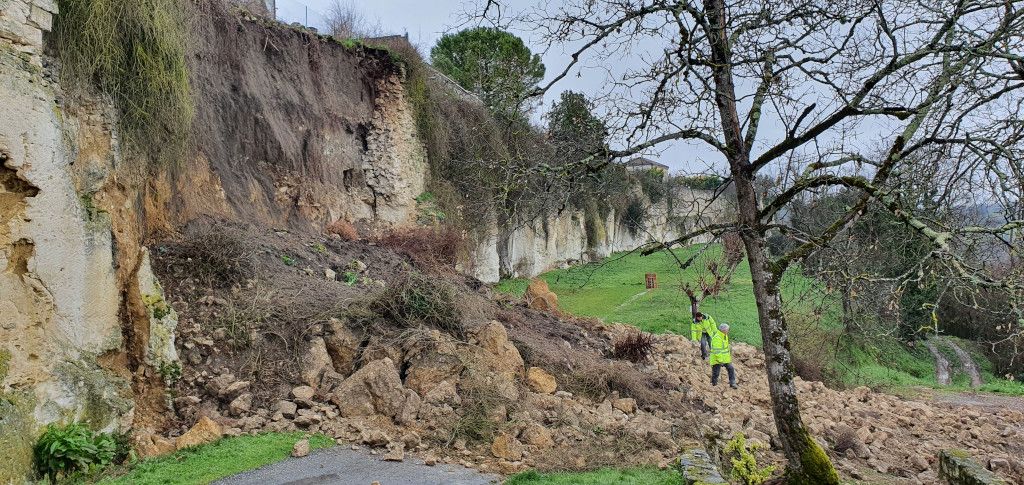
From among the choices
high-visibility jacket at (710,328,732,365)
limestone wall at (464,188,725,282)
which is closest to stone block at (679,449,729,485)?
high-visibility jacket at (710,328,732,365)

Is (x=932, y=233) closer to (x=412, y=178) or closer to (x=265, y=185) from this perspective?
(x=265, y=185)

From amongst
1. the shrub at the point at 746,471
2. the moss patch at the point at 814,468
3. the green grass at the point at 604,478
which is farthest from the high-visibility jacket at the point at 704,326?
the moss patch at the point at 814,468

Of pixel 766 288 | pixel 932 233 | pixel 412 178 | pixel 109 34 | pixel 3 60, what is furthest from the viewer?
pixel 412 178

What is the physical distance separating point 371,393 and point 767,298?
5191 mm

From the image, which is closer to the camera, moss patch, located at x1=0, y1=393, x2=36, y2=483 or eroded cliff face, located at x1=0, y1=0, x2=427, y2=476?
moss patch, located at x1=0, y1=393, x2=36, y2=483

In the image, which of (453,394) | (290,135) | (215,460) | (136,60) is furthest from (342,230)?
(215,460)

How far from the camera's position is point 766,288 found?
6203 mm

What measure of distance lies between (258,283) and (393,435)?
415cm

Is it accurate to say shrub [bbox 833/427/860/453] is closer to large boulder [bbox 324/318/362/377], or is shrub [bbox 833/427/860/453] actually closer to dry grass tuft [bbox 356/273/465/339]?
dry grass tuft [bbox 356/273/465/339]

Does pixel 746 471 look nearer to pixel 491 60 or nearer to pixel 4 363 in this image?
pixel 4 363

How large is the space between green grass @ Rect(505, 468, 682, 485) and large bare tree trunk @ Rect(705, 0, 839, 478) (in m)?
1.19

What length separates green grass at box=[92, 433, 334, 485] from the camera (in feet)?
22.1

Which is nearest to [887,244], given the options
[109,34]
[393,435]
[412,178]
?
[393,435]

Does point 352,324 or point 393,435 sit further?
point 352,324
